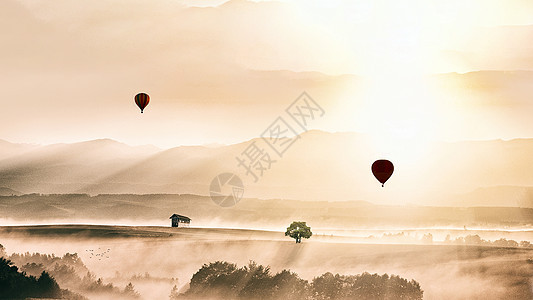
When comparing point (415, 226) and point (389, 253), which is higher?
point (415, 226)

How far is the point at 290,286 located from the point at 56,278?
29741 millimetres

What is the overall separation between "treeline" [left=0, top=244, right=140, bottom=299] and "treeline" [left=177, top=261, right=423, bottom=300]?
847 cm

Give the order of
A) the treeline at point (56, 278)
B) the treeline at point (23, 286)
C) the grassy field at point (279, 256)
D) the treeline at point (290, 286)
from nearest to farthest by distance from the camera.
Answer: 1. the treeline at point (23, 286)
2. the treeline at point (56, 278)
3. the treeline at point (290, 286)
4. the grassy field at point (279, 256)

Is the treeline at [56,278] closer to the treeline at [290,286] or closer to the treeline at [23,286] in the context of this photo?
the treeline at [23,286]

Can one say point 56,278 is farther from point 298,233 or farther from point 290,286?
point 298,233

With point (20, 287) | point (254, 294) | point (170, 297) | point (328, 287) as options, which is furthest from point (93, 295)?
point (328, 287)

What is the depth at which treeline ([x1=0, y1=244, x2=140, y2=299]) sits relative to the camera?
56.6 meters

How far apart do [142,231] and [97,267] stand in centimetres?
1914

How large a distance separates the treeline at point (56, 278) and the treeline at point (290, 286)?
8468 millimetres

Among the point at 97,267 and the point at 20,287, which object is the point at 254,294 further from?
the point at 97,267

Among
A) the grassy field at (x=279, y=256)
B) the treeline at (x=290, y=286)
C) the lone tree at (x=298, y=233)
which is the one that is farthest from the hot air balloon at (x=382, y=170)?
the lone tree at (x=298, y=233)

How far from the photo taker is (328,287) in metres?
61.8

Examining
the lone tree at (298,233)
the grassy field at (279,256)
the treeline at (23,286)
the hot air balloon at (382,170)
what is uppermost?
the hot air balloon at (382,170)

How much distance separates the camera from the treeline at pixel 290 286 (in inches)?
2365
